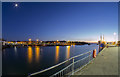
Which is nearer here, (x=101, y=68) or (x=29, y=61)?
(x=101, y=68)

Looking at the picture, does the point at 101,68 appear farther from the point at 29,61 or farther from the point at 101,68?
the point at 29,61

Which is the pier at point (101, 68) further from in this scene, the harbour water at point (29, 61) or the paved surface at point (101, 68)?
the harbour water at point (29, 61)

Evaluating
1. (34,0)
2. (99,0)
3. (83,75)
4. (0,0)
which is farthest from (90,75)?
(0,0)

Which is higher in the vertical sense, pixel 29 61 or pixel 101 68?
pixel 101 68

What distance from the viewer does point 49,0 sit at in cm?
506

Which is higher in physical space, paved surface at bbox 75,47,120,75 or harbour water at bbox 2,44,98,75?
paved surface at bbox 75,47,120,75

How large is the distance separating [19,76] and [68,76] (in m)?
8.44

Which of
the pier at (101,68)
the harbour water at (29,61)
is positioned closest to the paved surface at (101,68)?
the pier at (101,68)

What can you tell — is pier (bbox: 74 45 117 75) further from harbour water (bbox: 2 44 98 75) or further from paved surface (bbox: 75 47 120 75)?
harbour water (bbox: 2 44 98 75)

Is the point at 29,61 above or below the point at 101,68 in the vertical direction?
below

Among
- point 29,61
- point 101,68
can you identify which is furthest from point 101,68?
point 29,61

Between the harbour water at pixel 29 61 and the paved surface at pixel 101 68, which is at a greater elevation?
the paved surface at pixel 101 68

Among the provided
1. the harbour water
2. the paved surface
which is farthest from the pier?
the harbour water

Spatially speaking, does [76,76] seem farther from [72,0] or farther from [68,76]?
[72,0]
